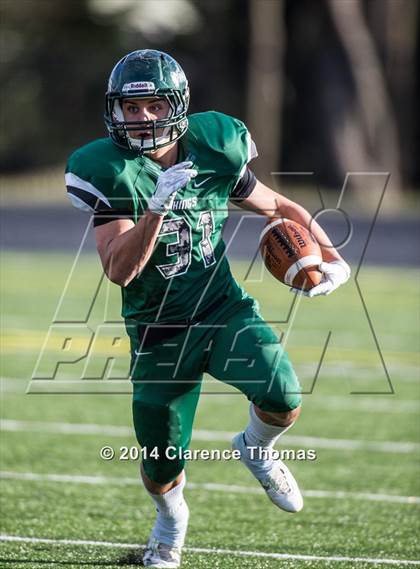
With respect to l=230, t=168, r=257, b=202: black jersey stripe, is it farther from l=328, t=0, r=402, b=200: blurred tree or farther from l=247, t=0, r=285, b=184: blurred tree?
l=328, t=0, r=402, b=200: blurred tree

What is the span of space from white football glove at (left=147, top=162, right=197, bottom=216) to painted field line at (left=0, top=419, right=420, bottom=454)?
9.76 feet

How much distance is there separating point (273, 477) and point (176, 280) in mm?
789

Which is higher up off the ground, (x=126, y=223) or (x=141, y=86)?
(x=141, y=86)

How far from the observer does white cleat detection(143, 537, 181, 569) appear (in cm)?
414

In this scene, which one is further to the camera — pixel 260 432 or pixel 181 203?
pixel 260 432

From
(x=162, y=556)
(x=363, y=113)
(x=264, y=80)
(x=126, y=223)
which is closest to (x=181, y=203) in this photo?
(x=126, y=223)

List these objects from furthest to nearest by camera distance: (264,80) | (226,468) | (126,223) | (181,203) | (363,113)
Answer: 1. (363,113)
2. (264,80)
3. (226,468)
4. (181,203)
5. (126,223)

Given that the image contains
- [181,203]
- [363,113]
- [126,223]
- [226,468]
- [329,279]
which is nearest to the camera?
[126,223]

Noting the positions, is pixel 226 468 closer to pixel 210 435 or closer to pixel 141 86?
pixel 210 435

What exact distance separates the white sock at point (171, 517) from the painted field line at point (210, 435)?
2185 millimetres

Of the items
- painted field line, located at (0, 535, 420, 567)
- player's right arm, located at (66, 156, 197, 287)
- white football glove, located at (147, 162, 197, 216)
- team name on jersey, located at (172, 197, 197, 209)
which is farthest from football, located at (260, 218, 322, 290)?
painted field line, located at (0, 535, 420, 567)

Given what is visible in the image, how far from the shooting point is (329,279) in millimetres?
4125

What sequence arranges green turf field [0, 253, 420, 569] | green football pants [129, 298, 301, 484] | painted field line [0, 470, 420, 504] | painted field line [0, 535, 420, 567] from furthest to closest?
painted field line [0, 470, 420, 504], green turf field [0, 253, 420, 569], painted field line [0, 535, 420, 567], green football pants [129, 298, 301, 484]

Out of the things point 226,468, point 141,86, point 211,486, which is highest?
point 141,86
